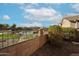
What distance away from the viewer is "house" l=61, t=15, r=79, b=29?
12.5ft

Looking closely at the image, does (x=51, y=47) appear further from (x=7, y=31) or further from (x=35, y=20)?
(x=7, y=31)

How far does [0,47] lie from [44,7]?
3.58 ft

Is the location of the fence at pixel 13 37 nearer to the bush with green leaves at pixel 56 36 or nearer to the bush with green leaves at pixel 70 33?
the bush with green leaves at pixel 56 36

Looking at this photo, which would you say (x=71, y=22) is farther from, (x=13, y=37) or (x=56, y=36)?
(x=13, y=37)

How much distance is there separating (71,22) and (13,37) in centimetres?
111

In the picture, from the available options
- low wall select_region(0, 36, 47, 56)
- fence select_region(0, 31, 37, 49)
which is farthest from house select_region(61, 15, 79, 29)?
fence select_region(0, 31, 37, 49)

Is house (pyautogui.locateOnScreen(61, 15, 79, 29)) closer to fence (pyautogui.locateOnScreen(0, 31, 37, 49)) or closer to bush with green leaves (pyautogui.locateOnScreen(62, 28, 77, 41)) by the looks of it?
bush with green leaves (pyautogui.locateOnScreen(62, 28, 77, 41))

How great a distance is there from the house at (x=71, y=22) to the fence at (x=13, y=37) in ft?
1.94

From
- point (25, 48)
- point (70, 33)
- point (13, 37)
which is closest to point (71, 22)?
point (70, 33)

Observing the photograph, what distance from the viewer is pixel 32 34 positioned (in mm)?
3875

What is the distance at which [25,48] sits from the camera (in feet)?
12.5

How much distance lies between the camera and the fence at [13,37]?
3.61 meters

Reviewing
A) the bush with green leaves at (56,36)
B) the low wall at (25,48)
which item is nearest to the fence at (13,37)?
the low wall at (25,48)

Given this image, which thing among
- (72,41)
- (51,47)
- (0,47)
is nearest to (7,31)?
(0,47)
